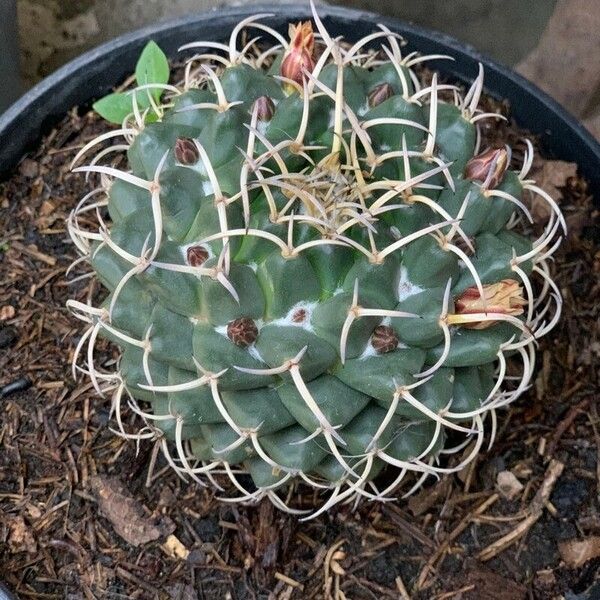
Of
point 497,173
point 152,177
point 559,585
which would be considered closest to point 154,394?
point 152,177

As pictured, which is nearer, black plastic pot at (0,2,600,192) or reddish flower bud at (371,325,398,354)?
reddish flower bud at (371,325,398,354)

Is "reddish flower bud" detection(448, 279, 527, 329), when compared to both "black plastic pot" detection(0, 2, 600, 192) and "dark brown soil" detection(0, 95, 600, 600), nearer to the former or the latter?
"dark brown soil" detection(0, 95, 600, 600)

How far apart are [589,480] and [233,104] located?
767 mm

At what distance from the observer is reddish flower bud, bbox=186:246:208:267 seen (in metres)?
0.83

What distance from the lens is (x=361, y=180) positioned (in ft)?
2.78

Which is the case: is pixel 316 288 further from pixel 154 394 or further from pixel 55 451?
pixel 55 451

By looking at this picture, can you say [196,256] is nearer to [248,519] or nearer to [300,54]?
[300,54]

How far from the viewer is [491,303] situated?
2.83 ft

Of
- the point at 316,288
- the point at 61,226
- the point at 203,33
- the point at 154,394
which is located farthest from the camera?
the point at 203,33

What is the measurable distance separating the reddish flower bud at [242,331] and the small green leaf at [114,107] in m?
0.64

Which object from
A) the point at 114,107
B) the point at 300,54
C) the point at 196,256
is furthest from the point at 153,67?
the point at 196,256

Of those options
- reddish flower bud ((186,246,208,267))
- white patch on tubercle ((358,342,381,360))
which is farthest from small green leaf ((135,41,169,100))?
white patch on tubercle ((358,342,381,360))

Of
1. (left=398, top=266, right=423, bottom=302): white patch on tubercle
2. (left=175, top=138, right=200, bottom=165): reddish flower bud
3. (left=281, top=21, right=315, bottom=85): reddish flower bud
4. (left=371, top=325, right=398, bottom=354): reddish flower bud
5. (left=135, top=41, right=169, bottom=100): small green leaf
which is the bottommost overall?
(left=371, top=325, right=398, bottom=354): reddish flower bud

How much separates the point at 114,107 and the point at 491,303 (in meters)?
0.76
